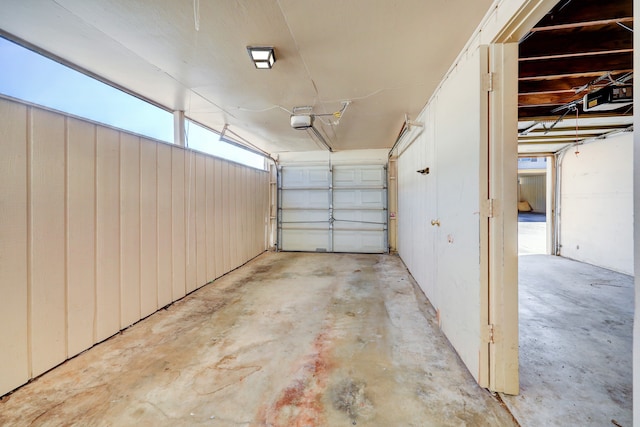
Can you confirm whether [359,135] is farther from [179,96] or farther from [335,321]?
[335,321]

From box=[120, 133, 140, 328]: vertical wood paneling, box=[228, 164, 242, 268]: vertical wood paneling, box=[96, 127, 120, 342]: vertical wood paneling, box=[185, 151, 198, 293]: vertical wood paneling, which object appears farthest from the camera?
box=[228, 164, 242, 268]: vertical wood paneling

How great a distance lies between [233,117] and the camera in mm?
3600

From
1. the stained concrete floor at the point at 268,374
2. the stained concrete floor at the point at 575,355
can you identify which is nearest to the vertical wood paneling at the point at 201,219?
the stained concrete floor at the point at 268,374

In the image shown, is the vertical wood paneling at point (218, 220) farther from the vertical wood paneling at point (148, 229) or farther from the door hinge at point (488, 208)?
the door hinge at point (488, 208)

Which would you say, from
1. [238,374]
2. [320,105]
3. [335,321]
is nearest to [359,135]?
[320,105]

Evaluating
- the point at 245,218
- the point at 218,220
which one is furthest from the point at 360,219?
the point at 218,220

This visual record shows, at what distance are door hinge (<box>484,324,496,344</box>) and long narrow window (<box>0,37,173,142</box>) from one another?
11.2 ft

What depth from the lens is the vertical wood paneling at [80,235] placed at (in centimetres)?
186

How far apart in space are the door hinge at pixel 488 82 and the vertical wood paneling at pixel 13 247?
3.04 m

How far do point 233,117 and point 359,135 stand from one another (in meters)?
2.35

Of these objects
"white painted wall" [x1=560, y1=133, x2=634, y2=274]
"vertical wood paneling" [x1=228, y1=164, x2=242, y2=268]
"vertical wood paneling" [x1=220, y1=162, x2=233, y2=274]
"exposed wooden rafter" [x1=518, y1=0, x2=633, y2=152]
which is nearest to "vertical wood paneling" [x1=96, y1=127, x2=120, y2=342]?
"vertical wood paneling" [x1=220, y1=162, x2=233, y2=274]

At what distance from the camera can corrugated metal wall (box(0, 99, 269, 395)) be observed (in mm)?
1562

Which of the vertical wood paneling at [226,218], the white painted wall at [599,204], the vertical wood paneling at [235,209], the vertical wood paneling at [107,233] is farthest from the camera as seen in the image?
the vertical wood paneling at [235,209]

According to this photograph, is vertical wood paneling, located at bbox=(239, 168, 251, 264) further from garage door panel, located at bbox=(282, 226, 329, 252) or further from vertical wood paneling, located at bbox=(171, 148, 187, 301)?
vertical wood paneling, located at bbox=(171, 148, 187, 301)
